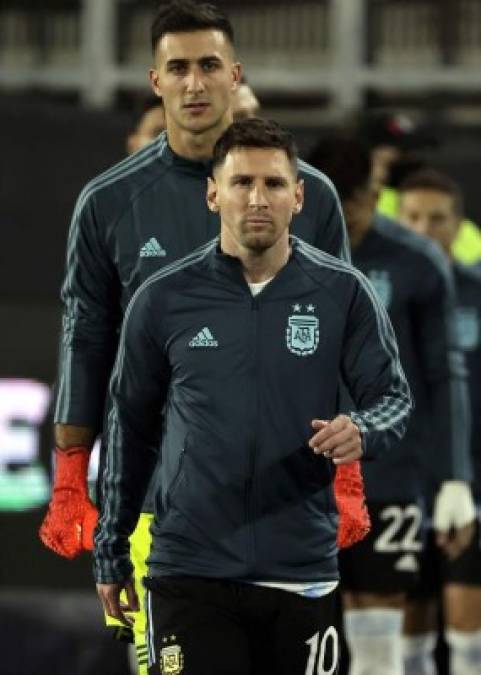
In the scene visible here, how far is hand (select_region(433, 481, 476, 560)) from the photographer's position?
8.18m

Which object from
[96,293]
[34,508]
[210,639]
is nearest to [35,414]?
[34,508]

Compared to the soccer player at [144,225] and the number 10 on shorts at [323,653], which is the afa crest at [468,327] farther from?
the number 10 on shorts at [323,653]

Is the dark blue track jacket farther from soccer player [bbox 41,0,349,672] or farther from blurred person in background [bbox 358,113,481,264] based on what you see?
blurred person in background [bbox 358,113,481,264]

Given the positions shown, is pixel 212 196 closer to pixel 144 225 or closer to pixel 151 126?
pixel 144 225

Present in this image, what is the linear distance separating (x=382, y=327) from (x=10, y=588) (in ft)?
14.4

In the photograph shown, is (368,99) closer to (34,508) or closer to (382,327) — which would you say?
(34,508)

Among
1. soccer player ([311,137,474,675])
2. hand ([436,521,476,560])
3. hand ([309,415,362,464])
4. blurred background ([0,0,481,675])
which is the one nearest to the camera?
hand ([309,415,362,464])

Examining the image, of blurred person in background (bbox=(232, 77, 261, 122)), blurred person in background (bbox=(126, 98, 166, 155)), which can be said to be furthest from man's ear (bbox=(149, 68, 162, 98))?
blurred person in background (bbox=(126, 98, 166, 155))

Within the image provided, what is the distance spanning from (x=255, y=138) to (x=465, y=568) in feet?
12.3

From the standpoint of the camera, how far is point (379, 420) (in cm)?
543

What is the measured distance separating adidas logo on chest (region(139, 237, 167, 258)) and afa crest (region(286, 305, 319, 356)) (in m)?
0.58

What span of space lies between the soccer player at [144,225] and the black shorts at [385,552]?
2.30m

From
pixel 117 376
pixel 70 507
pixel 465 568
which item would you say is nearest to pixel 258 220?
pixel 117 376

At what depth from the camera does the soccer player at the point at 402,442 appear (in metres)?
8.16
